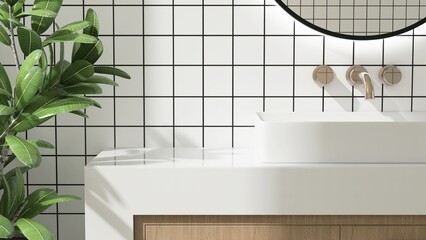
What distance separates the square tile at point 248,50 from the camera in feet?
8.98

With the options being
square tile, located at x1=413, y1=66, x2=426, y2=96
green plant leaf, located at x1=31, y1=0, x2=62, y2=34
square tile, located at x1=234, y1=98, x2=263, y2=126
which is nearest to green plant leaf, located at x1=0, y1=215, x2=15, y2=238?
green plant leaf, located at x1=31, y1=0, x2=62, y2=34

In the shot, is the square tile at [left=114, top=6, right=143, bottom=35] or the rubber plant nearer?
the rubber plant

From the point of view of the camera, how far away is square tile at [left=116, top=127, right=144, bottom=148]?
277cm

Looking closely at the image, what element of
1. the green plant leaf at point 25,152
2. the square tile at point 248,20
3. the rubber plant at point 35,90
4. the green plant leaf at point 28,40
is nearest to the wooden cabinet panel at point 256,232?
the rubber plant at point 35,90

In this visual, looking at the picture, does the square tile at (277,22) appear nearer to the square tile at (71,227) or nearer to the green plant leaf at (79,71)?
the green plant leaf at (79,71)

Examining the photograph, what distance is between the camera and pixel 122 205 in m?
2.24

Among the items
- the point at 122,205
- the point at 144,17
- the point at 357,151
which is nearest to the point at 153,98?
the point at 144,17

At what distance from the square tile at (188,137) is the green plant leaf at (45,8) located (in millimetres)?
743

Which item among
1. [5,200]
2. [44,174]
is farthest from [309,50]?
[5,200]

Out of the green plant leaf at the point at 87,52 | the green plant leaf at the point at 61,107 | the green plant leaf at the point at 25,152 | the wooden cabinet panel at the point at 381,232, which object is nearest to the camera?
the green plant leaf at the point at 25,152

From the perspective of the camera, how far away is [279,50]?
9.02ft

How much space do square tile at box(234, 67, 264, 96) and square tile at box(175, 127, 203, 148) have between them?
224 mm

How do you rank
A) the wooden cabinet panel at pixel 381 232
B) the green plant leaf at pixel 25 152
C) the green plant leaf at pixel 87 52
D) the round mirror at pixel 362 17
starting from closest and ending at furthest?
1. the green plant leaf at pixel 25 152
2. the wooden cabinet panel at pixel 381 232
3. the green plant leaf at pixel 87 52
4. the round mirror at pixel 362 17

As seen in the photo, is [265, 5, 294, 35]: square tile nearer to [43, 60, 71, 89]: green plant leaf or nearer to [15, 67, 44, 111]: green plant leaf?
[43, 60, 71, 89]: green plant leaf
